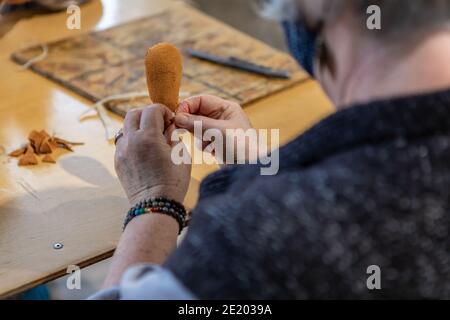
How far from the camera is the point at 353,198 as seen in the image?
0.79 meters

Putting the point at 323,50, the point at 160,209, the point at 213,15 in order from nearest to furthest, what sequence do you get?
1. the point at 323,50
2. the point at 160,209
3. the point at 213,15

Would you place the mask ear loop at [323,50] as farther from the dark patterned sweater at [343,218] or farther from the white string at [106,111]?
the white string at [106,111]

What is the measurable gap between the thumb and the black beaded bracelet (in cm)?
18

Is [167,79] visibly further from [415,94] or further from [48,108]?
[415,94]

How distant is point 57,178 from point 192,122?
274mm

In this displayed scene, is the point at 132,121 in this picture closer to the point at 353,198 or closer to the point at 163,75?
the point at 163,75

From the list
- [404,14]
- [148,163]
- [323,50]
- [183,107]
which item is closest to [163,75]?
[183,107]

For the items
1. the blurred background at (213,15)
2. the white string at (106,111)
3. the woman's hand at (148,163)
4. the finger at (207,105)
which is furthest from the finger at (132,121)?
the blurred background at (213,15)

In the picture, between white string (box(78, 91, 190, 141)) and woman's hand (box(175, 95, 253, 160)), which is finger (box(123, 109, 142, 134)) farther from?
white string (box(78, 91, 190, 141))

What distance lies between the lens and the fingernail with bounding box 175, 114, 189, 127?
127 centimetres

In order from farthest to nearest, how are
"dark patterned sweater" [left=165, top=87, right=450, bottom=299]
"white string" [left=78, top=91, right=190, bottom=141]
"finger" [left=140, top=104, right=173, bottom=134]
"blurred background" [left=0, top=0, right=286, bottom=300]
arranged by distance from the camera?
1. "blurred background" [left=0, top=0, right=286, bottom=300]
2. "white string" [left=78, top=91, right=190, bottom=141]
3. "finger" [left=140, top=104, right=173, bottom=134]
4. "dark patterned sweater" [left=165, top=87, right=450, bottom=299]

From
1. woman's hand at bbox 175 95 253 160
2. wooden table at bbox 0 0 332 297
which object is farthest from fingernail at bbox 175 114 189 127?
wooden table at bbox 0 0 332 297

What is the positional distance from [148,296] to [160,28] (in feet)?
3.83

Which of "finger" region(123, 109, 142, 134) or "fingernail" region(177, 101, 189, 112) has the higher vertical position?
"fingernail" region(177, 101, 189, 112)
